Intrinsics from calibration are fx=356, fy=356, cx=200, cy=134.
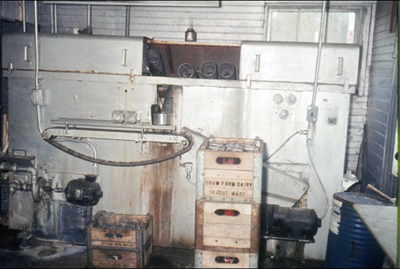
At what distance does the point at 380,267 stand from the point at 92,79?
416cm

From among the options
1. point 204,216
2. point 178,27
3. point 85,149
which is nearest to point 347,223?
point 204,216

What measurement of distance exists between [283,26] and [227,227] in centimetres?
400

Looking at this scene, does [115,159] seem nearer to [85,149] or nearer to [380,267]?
[85,149]

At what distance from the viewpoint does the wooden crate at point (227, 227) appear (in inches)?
143

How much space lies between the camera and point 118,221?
4785 mm

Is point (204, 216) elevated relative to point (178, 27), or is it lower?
lower

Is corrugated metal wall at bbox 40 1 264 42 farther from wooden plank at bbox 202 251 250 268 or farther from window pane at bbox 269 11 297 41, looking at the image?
wooden plank at bbox 202 251 250 268

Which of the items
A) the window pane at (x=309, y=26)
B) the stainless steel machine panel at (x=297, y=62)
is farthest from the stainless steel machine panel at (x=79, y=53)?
the window pane at (x=309, y=26)

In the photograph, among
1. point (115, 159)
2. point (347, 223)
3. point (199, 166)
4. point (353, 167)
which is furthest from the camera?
point (353, 167)

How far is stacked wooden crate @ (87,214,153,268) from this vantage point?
430cm

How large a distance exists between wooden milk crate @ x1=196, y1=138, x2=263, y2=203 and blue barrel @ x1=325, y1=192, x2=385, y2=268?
115 cm

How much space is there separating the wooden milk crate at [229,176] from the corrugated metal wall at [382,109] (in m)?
1.69

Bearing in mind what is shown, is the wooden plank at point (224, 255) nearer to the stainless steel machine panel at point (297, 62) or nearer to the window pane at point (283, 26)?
the stainless steel machine panel at point (297, 62)

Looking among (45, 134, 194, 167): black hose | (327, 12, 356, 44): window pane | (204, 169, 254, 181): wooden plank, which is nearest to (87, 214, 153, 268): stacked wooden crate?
(45, 134, 194, 167): black hose
